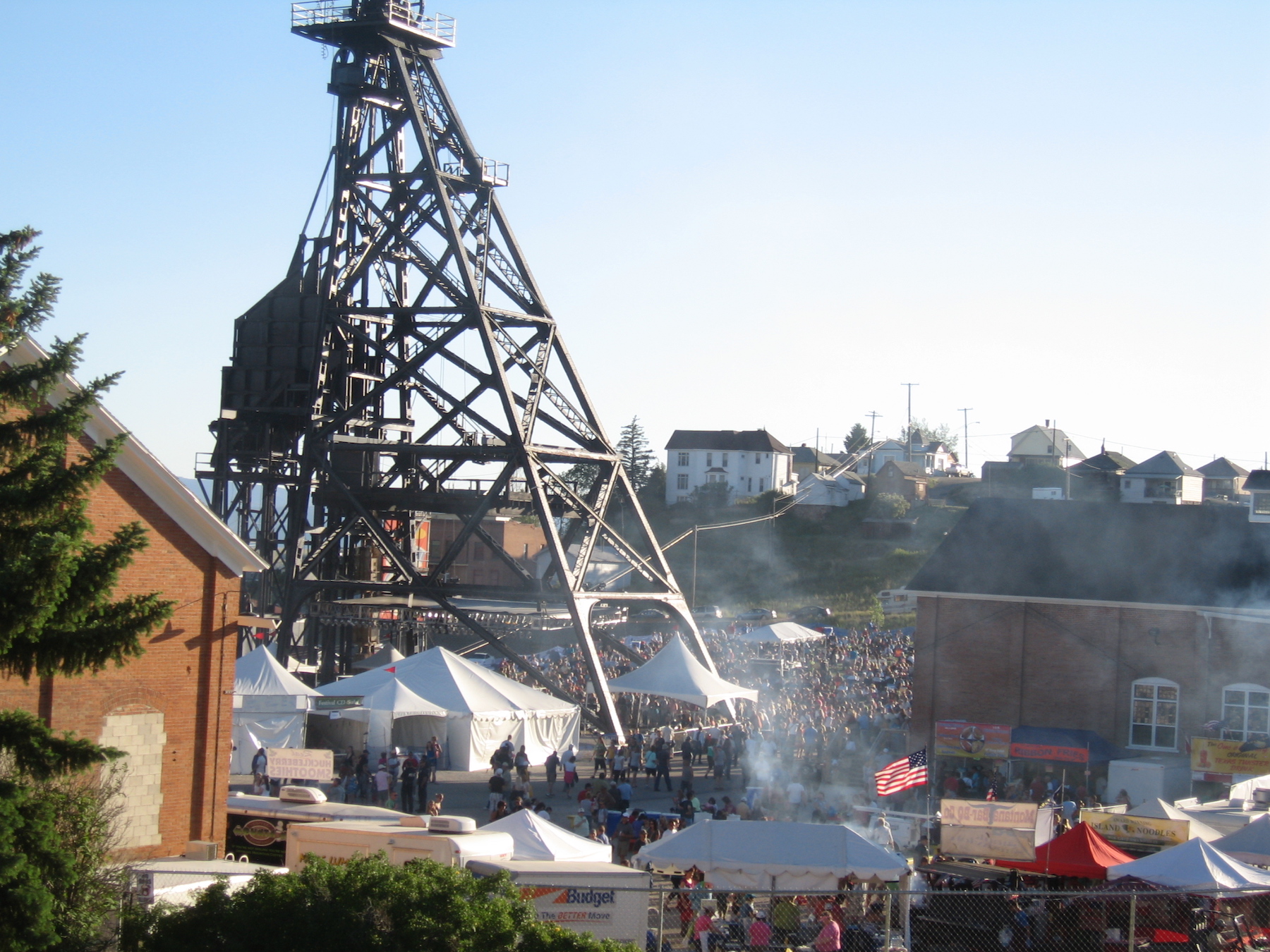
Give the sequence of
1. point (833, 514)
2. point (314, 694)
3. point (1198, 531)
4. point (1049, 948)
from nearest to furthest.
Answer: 1. point (1049, 948)
2. point (314, 694)
3. point (1198, 531)
4. point (833, 514)

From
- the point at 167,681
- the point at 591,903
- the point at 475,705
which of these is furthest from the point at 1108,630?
the point at 167,681

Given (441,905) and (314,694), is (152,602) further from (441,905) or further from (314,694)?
(314,694)

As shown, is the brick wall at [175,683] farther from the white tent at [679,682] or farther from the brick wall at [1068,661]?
the brick wall at [1068,661]

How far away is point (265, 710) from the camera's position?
26.3 meters

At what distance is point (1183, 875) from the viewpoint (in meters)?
15.1

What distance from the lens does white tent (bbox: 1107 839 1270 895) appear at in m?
15.0

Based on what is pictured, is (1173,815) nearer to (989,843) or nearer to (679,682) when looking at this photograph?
(989,843)

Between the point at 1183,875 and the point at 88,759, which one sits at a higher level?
the point at 88,759

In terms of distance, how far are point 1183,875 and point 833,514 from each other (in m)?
80.1

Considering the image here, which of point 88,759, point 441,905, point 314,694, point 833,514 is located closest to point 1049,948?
point 441,905

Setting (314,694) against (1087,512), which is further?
(1087,512)

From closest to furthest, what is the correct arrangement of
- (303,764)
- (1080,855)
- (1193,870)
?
(1193,870) → (1080,855) → (303,764)

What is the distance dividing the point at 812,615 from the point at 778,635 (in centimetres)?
2110

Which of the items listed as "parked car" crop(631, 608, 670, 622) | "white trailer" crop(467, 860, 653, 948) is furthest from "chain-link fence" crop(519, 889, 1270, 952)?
"parked car" crop(631, 608, 670, 622)
